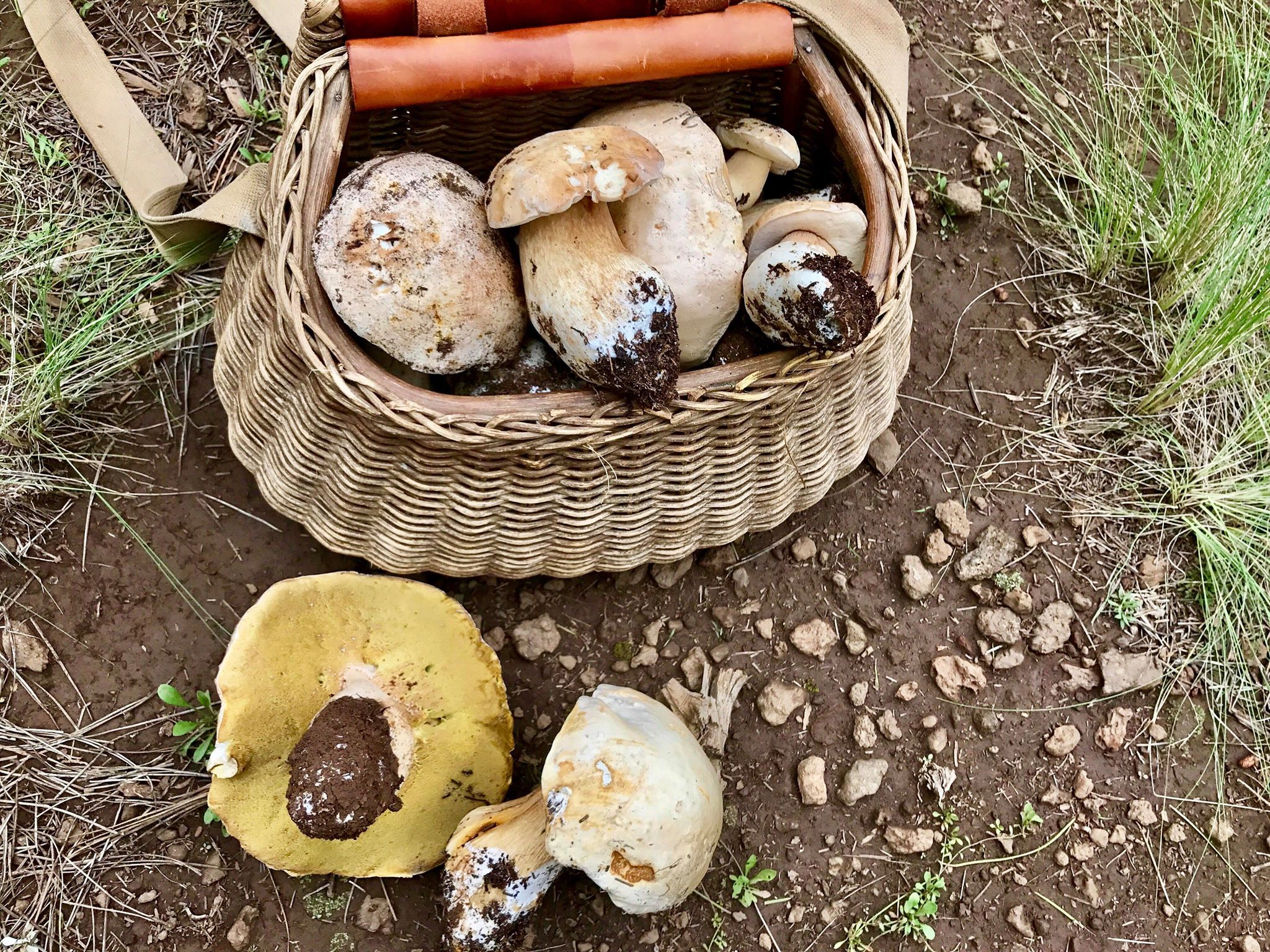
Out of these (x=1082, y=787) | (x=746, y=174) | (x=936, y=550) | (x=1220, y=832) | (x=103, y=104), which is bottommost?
(x=1220, y=832)

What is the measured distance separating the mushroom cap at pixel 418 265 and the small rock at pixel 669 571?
0.69 meters

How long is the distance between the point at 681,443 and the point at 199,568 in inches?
46.2

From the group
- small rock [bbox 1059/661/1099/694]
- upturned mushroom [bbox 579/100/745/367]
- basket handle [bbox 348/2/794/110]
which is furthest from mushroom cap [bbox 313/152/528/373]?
small rock [bbox 1059/661/1099/694]

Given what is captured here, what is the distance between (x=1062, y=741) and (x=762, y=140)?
1514mm

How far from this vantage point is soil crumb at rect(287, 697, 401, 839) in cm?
166

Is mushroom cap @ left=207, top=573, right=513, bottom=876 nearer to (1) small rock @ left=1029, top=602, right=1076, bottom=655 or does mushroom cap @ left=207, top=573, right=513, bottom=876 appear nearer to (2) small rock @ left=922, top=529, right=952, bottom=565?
(2) small rock @ left=922, top=529, right=952, bottom=565

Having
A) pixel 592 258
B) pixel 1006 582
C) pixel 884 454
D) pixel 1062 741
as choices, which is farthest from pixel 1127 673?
pixel 592 258

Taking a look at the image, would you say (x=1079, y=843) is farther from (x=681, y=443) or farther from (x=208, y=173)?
(x=208, y=173)

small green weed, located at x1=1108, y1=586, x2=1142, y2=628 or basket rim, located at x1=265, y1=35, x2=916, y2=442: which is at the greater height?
basket rim, located at x1=265, y1=35, x2=916, y2=442

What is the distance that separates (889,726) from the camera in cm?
212

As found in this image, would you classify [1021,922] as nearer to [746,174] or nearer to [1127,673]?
[1127,673]

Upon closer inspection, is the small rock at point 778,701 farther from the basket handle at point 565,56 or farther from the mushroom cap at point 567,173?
the basket handle at point 565,56

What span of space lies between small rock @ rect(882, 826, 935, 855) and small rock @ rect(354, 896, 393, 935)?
3.60 ft

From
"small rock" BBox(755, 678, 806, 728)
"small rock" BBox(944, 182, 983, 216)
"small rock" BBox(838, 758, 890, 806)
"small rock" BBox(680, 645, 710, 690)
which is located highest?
"small rock" BBox(944, 182, 983, 216)
